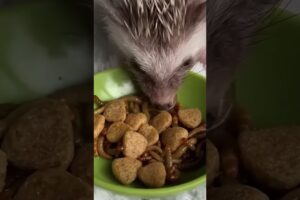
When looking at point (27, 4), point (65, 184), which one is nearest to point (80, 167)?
point (65, 184)

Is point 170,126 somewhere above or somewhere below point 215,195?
above

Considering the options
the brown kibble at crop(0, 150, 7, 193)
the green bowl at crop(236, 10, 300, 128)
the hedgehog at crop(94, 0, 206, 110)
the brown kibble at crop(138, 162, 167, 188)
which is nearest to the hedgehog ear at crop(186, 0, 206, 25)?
the hedgehog at crop(94, 0, 206, 110)

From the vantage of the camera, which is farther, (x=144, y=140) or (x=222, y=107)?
(x=222, y=107)

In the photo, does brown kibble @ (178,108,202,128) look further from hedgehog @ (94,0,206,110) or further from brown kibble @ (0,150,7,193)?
brown kibble @ (0,150,7,193)

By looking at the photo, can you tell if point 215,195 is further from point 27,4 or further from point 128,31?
point 27,4

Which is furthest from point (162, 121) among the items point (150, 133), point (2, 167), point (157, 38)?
point (2, 167)

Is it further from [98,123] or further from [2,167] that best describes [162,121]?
[2,167]

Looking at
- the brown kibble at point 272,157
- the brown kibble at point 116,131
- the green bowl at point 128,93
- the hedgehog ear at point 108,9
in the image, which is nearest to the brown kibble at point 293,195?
the brown kibble at point 272,157
